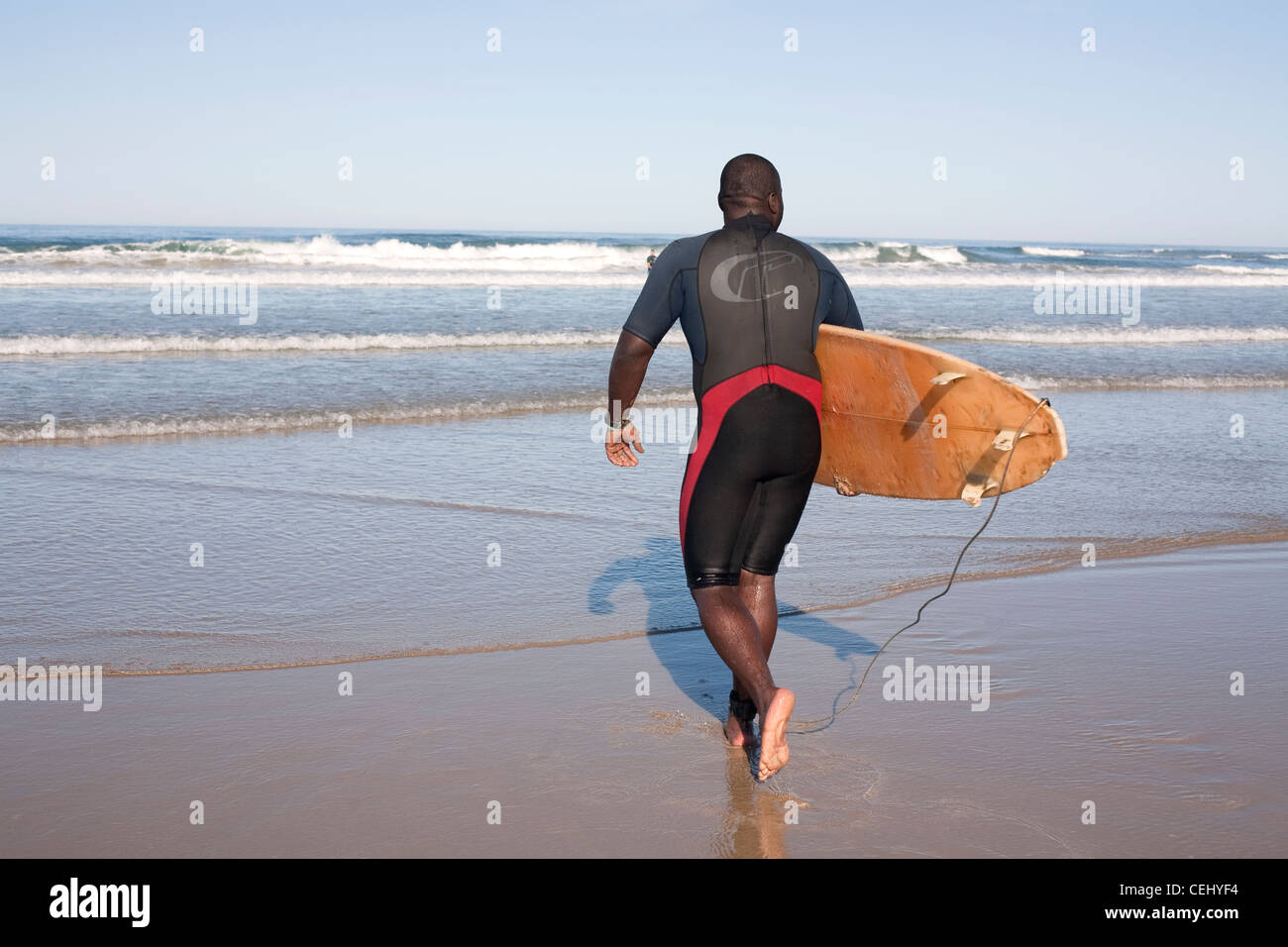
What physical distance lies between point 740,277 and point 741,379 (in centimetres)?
30

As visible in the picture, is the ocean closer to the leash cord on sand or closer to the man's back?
the leash cord on sand

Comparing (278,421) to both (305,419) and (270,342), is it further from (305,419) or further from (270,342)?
(270,342)

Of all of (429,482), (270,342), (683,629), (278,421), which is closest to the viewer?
(683,629)

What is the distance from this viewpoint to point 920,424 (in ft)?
12.8

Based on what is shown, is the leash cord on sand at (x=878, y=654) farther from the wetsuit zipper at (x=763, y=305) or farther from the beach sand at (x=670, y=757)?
the wetsuit zipper at (x=763, y=305)

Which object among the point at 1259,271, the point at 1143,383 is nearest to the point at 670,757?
the point at 1143,383

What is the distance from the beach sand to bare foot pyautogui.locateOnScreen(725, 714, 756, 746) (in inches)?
2.0

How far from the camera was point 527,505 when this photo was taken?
7.25m

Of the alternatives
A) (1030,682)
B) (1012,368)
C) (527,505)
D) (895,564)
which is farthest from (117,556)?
(1012,368)

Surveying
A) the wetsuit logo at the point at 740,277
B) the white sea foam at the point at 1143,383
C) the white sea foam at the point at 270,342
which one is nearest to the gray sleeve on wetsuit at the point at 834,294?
the wetsuit logo at the point at 740,277

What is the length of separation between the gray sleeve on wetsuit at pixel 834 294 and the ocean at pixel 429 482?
1.98 m

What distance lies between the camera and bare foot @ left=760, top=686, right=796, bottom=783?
3.24 m
